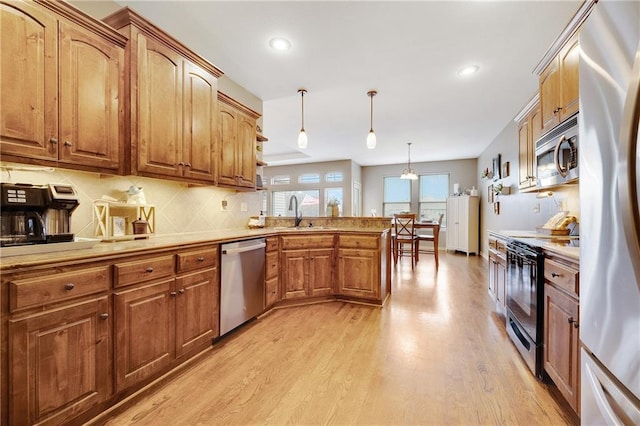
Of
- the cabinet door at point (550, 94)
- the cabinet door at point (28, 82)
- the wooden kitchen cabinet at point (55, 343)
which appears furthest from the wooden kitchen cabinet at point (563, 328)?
the cabinet door at point (28, 82)

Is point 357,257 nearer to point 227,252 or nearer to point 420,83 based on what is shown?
point 227,252

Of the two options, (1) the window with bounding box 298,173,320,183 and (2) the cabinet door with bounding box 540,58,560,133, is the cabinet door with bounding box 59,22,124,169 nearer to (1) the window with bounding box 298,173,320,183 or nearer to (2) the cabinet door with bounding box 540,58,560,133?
(2) the cabinet door with bounding box 540,58,560,133

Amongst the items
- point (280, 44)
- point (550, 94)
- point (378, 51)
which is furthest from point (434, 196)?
point (280, 44)

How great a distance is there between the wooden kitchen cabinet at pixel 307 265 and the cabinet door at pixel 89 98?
180 centimetres

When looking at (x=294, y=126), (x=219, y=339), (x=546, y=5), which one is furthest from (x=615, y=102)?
(x=294, y=126)

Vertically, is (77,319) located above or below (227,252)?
below

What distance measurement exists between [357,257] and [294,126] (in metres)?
2.88

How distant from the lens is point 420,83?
318cm

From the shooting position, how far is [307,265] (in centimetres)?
312

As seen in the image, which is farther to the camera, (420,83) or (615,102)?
(420,83)

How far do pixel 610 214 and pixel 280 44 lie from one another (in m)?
2.57

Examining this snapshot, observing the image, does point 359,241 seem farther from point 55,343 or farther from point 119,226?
point 55,343

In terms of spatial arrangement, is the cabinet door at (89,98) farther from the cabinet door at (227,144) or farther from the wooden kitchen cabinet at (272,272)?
the wooden kitchen cabinet at (272,272)

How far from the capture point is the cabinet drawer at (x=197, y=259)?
1842 mm
